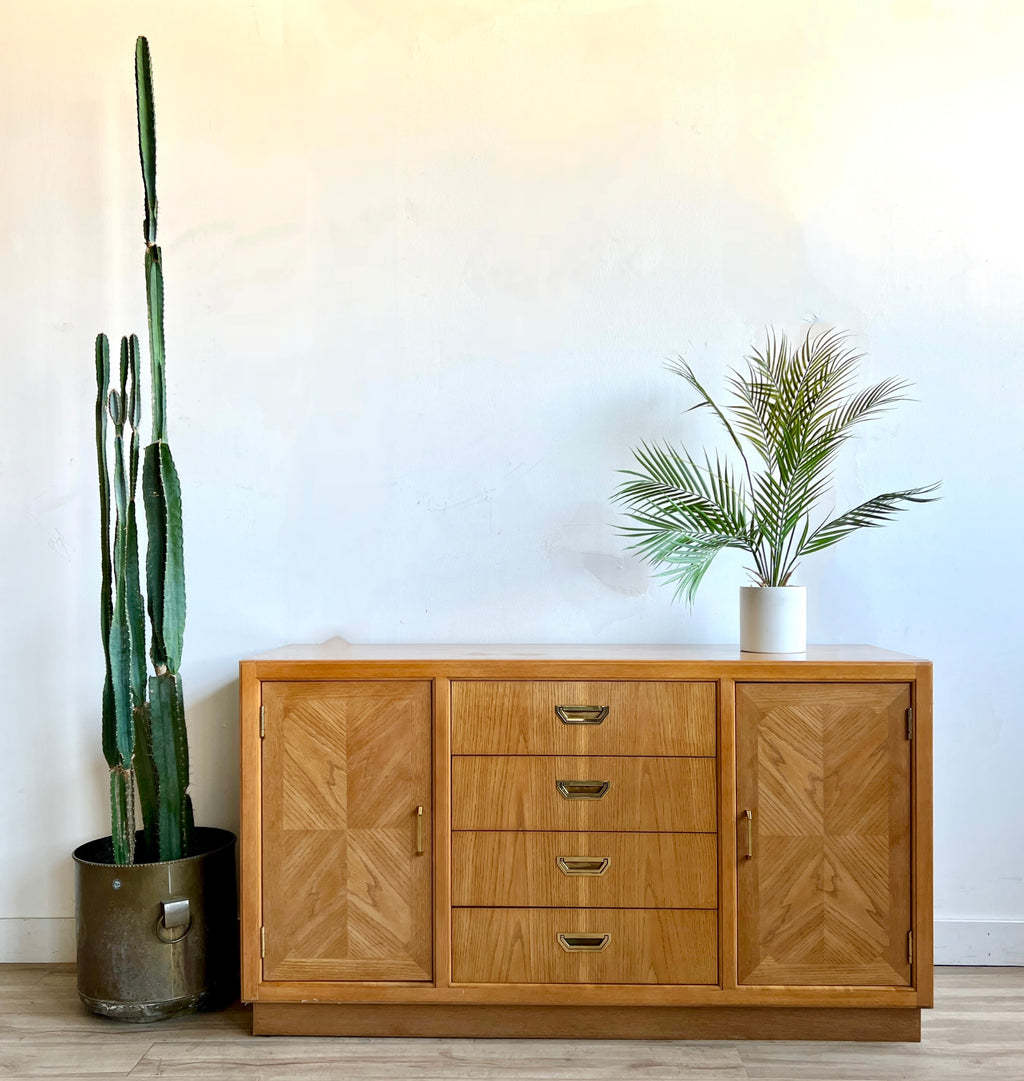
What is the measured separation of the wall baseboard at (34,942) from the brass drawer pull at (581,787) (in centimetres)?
141

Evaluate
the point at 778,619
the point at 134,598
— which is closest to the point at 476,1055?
the point at 778,619

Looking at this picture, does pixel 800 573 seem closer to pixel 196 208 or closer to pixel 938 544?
pixel 938 544

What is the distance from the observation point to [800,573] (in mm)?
2400

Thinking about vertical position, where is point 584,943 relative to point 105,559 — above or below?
below

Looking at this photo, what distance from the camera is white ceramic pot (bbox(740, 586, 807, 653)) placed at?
6.77 ft

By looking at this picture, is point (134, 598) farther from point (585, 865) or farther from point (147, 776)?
point (585, 865)

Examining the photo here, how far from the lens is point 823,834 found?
6.36 feet

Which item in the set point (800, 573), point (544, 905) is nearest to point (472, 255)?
point (800, 573)

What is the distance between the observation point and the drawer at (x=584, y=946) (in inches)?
76.2

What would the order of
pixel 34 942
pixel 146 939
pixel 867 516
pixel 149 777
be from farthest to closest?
pixel 34 942 < pixel 867 516 < pixel 149 777 < pixel 146 939

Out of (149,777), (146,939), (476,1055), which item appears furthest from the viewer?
(149,777)

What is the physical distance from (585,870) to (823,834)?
0.50 m

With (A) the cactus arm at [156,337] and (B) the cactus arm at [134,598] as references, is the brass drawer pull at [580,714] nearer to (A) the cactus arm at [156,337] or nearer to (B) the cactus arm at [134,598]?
(B) the cactus arm at [134,598]

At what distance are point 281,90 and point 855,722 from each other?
2.11 meters
